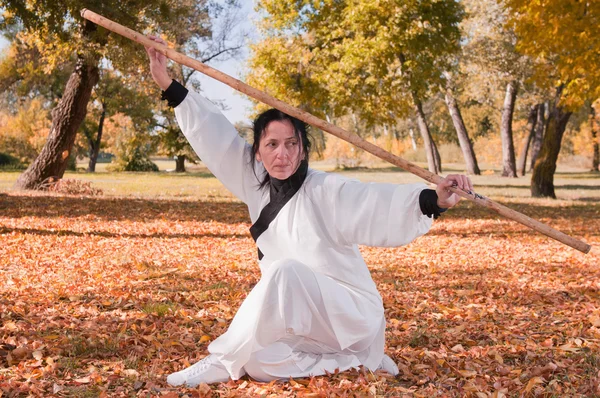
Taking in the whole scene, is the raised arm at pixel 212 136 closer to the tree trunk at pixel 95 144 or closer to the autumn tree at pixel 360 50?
the autumn tree at pixel 360 50

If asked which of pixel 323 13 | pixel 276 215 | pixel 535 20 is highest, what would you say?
pixel 323 13

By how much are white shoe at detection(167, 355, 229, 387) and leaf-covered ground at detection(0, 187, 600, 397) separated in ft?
0.23

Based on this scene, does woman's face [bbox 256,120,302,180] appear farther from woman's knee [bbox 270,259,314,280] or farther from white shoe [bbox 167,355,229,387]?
white shoe [bbox 167,355,229,387]

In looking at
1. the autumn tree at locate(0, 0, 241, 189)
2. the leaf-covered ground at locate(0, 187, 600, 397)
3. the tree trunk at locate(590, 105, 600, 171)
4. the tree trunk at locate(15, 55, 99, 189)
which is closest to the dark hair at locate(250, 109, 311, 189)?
the leaf-covered ground at locate(0, 187, 600, 397)

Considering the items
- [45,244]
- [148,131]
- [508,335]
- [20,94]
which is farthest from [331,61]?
[20,94]

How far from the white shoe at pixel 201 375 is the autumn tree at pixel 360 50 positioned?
17743 millimetres

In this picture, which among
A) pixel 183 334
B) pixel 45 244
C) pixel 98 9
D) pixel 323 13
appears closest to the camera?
pixel 183 334

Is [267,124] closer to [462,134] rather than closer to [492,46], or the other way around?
[492,46]

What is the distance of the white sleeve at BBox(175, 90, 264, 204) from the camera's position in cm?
422

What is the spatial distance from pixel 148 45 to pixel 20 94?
39.0 m

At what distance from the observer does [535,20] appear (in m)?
13.4

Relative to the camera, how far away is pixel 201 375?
4.01 m

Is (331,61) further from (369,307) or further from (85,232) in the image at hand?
(369,307)

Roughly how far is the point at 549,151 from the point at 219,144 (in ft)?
55.0
